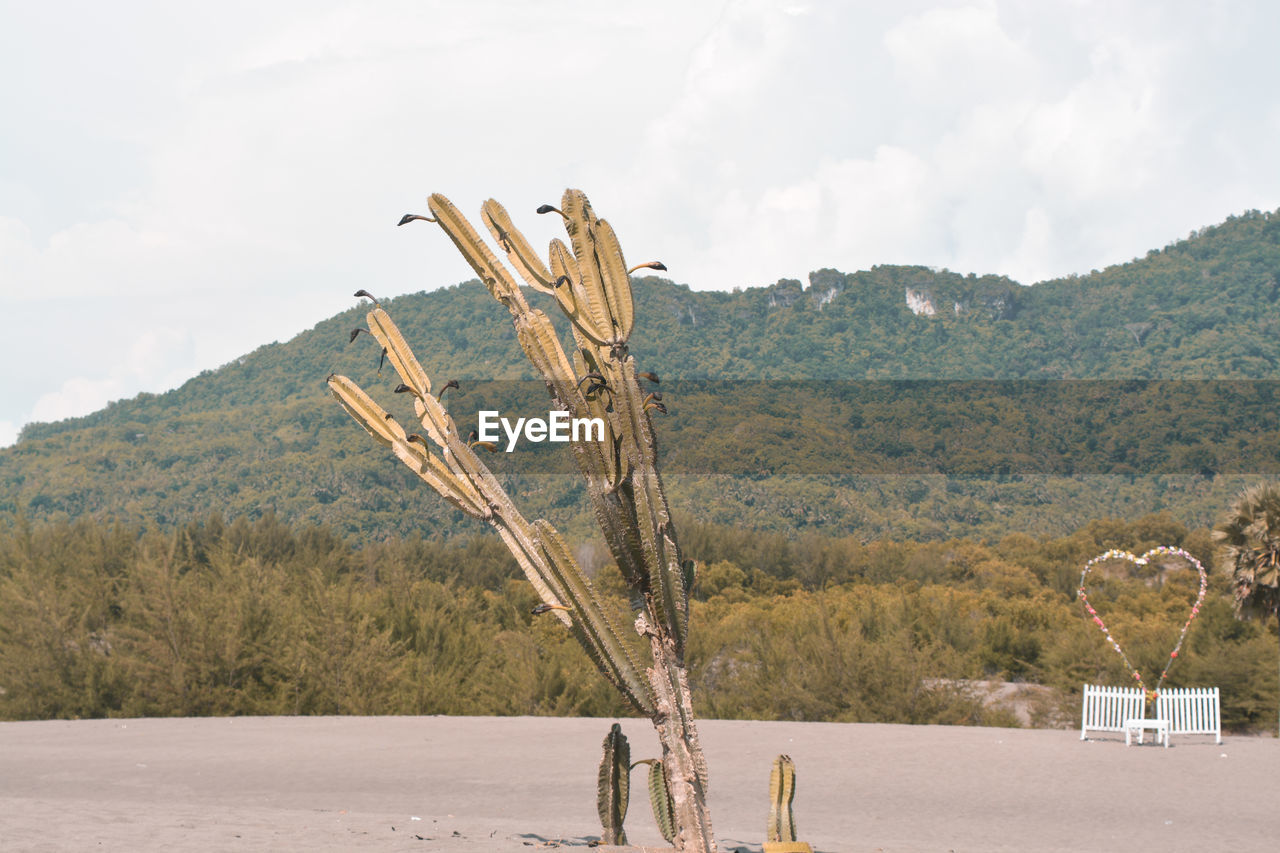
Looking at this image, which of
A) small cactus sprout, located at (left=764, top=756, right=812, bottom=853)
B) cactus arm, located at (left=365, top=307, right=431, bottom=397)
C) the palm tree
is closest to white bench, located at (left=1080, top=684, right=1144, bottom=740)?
the palm tree

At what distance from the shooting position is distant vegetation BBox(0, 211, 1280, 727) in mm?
16719

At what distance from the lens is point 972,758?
1178 centimetres

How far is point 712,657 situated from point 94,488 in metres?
61.7

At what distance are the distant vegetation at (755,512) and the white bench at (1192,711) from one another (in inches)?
131

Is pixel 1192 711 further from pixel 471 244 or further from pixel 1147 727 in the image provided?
pixel 471 244

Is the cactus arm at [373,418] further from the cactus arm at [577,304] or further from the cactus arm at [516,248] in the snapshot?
the cactus arm at [577,304]

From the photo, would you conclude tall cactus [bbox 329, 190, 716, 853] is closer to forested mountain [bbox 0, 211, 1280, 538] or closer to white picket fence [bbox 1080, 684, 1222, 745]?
white picket fence [bbox 1080, 684, 1222, 745]

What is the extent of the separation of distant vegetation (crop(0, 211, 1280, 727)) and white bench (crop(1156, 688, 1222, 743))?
3.33 m

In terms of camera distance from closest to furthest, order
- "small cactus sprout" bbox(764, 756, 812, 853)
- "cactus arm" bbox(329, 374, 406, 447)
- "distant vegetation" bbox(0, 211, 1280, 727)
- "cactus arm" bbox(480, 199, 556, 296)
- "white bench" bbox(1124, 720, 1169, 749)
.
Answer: "cactus arm" bbox(480, 199, 556, 296), "cactus arm" bbox(329, 374, 406, 447), "small cactus sprout" bbox(764, 756, 812, 853), "white bench" bbox(1124, 720, 1169, 749), "distant vegetation" bbox(0, 211, 1280, 727)

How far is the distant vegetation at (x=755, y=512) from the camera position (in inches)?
658

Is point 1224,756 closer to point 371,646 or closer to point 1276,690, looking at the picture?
point 1276,690

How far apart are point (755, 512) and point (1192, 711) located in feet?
123

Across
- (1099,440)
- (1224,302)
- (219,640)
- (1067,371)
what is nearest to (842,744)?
(219,640)

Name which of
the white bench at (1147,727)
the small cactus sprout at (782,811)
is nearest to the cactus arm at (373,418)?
the small cactus sprout at (782,811)
